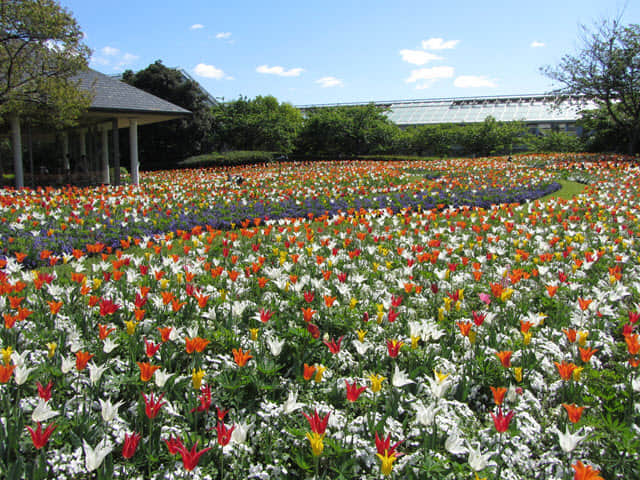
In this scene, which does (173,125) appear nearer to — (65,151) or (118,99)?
(65,151)

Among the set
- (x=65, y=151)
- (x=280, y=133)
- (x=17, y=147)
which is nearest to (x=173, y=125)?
(x=280, y=133)

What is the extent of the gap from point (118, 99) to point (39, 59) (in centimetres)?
412

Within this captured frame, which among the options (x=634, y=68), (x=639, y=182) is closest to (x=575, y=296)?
(x=639, y=182)

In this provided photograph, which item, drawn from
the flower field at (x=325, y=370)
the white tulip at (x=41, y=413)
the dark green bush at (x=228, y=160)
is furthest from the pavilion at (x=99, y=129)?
the white tulip at (x=41, y=413)

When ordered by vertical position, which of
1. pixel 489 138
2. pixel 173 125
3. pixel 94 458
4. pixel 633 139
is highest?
pixel 173 125

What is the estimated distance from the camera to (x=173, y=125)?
32.3 meters

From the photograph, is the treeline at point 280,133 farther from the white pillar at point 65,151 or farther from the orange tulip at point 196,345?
the orange tulip at point 196,345

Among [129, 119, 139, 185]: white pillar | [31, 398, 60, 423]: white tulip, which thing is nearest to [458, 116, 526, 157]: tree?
[129, 119, 139, 185]: white pillar

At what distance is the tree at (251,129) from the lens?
110 feet

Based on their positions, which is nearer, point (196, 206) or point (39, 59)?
point (196, 206)

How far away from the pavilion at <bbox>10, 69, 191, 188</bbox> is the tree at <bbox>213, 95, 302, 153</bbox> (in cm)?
1182

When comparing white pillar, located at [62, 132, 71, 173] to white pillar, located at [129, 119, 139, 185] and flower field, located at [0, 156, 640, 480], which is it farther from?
flower field, located at [0, 156, 640, 480]

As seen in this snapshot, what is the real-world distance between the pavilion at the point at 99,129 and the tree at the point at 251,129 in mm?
11819

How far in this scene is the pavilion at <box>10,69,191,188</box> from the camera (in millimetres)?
16312
